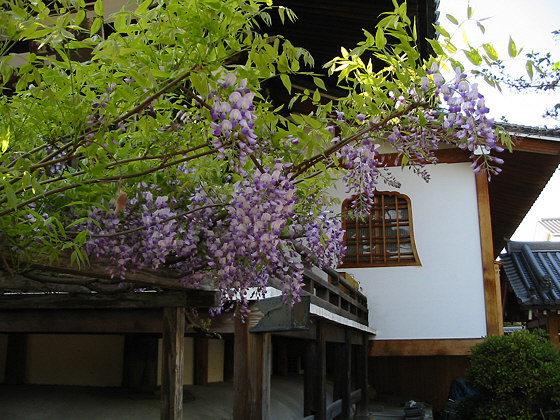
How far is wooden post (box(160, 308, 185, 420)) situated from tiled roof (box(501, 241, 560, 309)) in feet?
27.2

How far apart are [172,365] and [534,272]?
9.98m

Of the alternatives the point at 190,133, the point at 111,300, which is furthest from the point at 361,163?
the point at 111,300

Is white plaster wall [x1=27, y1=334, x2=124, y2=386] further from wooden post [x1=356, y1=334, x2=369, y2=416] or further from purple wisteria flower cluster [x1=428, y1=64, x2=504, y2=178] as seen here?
purple wisteria flower cluster [x1=428, y1=64, x2=504, y2=178]

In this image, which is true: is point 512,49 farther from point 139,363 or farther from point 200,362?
point 200,362

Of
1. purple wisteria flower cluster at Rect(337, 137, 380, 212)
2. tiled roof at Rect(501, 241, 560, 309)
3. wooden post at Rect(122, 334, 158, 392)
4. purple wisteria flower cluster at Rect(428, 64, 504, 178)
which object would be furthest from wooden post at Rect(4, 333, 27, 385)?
tiled roof at Rect(501, 241, 560, 309)

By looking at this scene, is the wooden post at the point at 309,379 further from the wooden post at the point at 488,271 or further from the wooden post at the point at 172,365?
the wooden post at the point at 488,271

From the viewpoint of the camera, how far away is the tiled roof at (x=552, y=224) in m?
36.0

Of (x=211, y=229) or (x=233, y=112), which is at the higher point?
(x=233, y=112)

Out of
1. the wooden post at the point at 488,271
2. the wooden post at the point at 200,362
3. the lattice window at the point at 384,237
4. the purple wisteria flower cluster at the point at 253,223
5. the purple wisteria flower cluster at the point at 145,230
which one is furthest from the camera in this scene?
the lattice window at the point at 384,237

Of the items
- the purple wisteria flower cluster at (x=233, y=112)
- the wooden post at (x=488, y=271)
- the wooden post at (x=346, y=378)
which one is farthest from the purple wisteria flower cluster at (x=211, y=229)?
the wooden post at (x=488, y=271)

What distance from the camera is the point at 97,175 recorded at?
2.12 metres

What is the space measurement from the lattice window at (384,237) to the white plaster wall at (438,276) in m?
0.13

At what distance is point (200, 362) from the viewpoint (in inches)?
309

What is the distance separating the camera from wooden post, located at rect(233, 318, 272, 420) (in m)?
4.61
